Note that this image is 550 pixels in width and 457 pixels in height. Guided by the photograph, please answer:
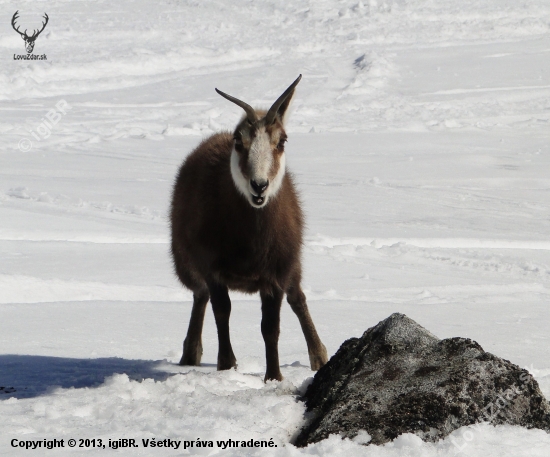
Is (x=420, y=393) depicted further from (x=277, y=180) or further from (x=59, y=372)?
(x=59, y=372)

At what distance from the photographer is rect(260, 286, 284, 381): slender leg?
492 cm

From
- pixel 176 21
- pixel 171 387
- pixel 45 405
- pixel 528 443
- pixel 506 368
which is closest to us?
pixel 528 443

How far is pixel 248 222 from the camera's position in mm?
4816

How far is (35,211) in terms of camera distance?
10.1 meters

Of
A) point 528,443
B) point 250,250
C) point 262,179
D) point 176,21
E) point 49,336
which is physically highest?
point 176,21

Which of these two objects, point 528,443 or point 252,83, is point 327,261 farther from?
point 252,83

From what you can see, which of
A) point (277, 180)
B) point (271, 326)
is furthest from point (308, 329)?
point (277, 180)

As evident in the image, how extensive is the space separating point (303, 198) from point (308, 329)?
643 cm

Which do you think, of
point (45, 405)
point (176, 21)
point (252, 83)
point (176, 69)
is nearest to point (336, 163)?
point (252, 83)

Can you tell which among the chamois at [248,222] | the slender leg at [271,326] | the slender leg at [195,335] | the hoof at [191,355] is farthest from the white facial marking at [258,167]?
the hoof at [191,355]

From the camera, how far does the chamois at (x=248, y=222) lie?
459cm

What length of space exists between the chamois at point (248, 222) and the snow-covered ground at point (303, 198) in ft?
1.53

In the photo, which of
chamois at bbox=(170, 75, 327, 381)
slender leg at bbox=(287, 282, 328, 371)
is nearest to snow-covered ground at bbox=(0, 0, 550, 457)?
slender leg at bbox=(287, 282, 328, 371)

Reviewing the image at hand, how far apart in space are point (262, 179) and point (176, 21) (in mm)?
28708
